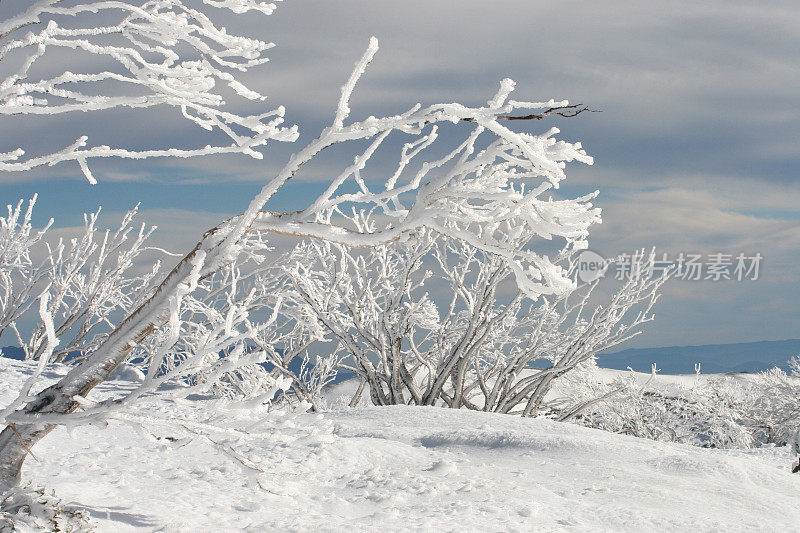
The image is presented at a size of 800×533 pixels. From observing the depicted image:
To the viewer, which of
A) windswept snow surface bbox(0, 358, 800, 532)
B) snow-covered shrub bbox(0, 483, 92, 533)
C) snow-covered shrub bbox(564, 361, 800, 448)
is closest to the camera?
snow-covered shrub bbox(0, 483, 92, 533)

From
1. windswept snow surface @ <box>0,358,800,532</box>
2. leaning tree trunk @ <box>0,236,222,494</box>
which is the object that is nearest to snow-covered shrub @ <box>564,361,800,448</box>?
windswept snow surface @ <box>0,358,800,532</box>

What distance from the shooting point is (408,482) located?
3.97 metres

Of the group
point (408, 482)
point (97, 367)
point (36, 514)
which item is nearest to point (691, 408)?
point (408, 482)

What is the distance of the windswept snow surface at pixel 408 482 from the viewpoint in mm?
3211

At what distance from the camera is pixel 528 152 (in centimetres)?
284

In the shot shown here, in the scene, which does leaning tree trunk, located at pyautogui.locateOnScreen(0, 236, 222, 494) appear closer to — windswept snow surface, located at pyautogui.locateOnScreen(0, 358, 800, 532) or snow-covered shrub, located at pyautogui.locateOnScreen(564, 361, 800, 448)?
windswept snow surface, located at pyautogui.locateOnScreen(0, 358, 800, 532)

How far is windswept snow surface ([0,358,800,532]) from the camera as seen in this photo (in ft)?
10.5

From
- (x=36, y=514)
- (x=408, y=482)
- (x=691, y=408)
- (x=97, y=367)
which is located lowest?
(x=691, y=408)

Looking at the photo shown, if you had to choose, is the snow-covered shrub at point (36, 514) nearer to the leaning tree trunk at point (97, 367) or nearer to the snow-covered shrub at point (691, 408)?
Result: the leaning tree trunk at point (97, 367)

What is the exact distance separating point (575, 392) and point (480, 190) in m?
9.40

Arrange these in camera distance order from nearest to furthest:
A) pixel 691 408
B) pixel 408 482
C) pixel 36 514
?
pixel 36 514, pixel 408 482, pixel 691 408

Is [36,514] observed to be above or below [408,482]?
above

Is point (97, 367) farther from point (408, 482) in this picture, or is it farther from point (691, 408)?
point (691, 408)

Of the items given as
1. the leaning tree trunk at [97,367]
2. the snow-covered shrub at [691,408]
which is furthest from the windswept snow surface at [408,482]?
the snow-covered shrub at [691,408]
